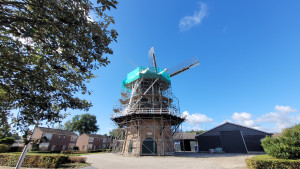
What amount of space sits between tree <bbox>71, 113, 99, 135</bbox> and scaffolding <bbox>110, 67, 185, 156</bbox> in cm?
3959

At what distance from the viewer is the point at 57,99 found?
612 centimetres

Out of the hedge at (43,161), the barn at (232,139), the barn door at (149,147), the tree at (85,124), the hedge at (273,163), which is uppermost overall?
the tree at (85,124)

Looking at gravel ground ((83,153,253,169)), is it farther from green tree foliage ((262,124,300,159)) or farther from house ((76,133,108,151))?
house ((76,133,108,151))

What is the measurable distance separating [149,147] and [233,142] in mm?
19756

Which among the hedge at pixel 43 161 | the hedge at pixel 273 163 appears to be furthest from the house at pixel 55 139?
the hedge at pixel 273 163

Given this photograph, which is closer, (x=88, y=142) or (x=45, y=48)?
(x=45, y=48)

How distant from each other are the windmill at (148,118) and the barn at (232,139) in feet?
38.7

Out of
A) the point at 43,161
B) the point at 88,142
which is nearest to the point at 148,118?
the point at 43,161

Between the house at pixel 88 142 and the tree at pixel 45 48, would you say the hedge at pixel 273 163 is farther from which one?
the house at pixel 88 142

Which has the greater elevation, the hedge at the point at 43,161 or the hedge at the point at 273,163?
the hedge at the point at 273,163

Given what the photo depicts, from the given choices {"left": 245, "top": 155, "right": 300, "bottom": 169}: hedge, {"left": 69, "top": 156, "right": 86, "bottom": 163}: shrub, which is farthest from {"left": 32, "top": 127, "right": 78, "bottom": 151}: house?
{"left": 245, "top": 155, "right": 300, "bottom": 169}: hedge

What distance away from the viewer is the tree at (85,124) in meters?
57.8

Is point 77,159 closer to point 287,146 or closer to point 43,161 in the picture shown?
point 43,161

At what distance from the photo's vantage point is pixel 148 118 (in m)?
22.2
